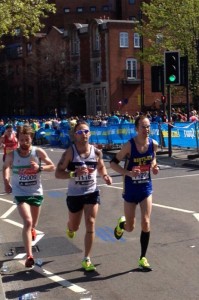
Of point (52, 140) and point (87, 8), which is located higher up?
point (87, 8)

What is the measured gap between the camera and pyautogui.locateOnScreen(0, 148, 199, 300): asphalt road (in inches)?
239

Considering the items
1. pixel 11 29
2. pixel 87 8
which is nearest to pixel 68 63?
pixel 87 8

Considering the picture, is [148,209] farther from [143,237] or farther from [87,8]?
[87,8]

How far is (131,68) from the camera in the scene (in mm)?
58438

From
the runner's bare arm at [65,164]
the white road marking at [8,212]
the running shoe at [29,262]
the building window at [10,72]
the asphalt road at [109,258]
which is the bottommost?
the white road marking at [8,212]

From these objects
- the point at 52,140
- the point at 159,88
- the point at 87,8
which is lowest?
the point at 52,140

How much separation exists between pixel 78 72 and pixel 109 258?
55745 mm

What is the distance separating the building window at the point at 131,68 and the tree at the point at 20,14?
35007mm

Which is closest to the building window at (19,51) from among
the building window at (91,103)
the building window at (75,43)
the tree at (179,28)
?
the building window at (75,43)

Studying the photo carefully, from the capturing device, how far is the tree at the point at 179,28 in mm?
37125

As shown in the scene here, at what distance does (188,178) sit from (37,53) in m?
52.1

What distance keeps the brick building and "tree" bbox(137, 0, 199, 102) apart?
1114cm

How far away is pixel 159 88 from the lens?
2136cm

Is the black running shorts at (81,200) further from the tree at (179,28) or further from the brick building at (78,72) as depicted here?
the brick building at (78,72)
